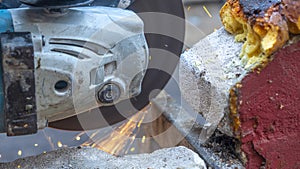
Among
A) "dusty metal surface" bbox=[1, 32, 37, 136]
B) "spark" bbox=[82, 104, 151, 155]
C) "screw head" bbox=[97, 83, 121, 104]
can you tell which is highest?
"dusty metal surface" bbox=[1, 32, 37, 136]

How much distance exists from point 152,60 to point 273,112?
0.68 metres

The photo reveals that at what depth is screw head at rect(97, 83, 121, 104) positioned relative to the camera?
1730 millimetres

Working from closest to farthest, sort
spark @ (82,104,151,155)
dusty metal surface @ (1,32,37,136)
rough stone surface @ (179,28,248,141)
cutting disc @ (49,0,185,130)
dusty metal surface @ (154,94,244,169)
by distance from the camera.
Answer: dusty metal surface @ (1,32,37,136)
rough stone surface @ (179,28,248,141)
dusty metal surface @ (154,94,244,169)
cutting disc @ (49,0,185,130)
spark @ (82,104,151,155)

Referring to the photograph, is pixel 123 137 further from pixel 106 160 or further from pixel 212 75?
pixel 212 75

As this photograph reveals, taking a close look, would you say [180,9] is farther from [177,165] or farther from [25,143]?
[25,143]

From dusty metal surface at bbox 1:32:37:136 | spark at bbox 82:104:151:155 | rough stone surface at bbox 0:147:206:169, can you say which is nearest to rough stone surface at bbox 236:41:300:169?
rough stone surface at bbox 0:147:206:169

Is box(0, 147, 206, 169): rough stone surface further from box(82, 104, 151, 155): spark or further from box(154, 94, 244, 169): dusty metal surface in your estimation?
box(82, 104, 151, 155): spark

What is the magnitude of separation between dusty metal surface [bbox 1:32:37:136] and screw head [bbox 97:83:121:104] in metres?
0.22

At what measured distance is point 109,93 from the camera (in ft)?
5.70

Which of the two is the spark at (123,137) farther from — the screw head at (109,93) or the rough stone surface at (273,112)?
the rough stone surface at (273,112)

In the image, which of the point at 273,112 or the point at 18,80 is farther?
the point at 273,112

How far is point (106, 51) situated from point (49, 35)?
0.18 m

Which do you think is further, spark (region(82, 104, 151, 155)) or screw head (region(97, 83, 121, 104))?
spark (region(82, 104, 151, 155))

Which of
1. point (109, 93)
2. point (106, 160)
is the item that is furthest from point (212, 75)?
point (106, 160)
